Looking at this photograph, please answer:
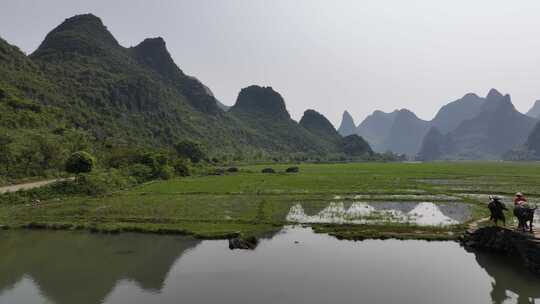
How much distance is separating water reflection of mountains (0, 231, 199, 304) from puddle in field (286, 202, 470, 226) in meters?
10.5

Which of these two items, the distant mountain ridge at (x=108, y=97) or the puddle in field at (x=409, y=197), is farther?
the distant mountain ridge at (x=108, y=97)

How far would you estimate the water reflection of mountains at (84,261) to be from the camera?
572 inches

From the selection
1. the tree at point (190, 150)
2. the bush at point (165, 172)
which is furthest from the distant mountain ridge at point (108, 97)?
the bush at point (165, 172)

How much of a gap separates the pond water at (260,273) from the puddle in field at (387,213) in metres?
4.90

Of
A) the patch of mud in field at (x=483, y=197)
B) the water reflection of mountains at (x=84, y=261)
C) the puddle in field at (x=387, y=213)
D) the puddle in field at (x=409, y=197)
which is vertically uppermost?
the patch of mud in field at (x=483, y=197)

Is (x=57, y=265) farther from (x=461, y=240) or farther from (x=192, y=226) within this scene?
(x=461, y=240)

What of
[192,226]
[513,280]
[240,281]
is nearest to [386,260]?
Result: [513,280]

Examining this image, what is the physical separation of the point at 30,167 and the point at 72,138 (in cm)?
1336

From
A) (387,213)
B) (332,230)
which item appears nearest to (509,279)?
(332,230)

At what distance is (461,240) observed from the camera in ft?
65.9

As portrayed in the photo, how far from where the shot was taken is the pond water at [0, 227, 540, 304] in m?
13.4

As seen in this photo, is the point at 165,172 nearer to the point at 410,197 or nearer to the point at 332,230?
the point at 410,197

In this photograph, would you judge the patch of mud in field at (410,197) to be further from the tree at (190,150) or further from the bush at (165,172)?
the tree at (190,150)

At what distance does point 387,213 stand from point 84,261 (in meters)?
21.7
